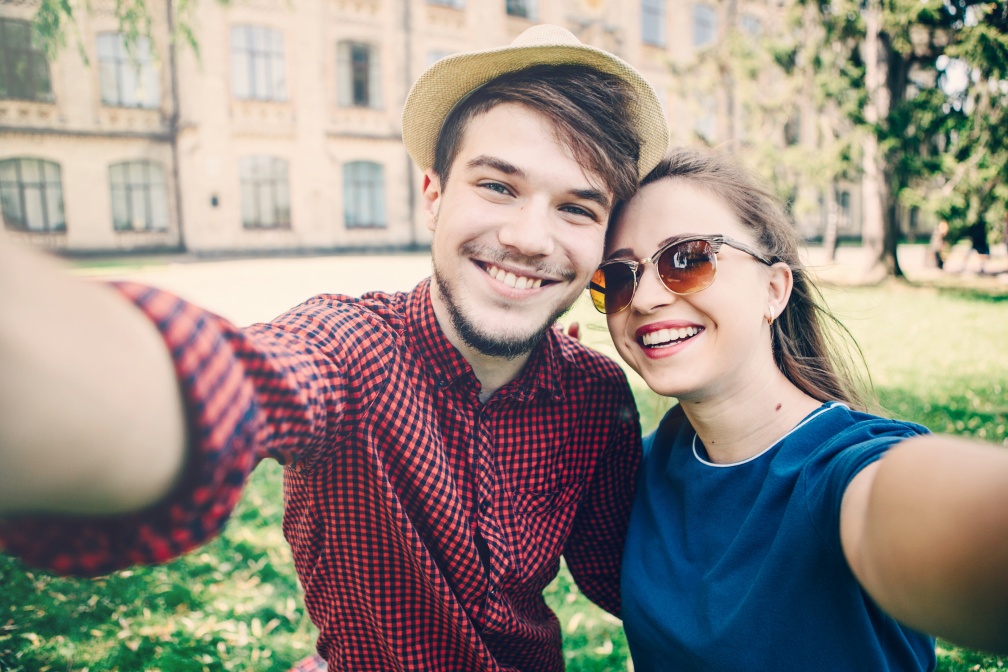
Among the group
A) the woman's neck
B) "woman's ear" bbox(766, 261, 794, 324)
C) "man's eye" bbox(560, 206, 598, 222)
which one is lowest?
the woman's neck

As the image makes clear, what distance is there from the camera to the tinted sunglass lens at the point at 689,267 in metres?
1.69

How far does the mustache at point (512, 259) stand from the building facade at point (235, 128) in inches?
800

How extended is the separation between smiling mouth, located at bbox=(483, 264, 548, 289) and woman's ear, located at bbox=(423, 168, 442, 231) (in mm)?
340

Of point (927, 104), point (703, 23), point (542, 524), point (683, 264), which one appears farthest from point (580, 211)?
point (703, 23)

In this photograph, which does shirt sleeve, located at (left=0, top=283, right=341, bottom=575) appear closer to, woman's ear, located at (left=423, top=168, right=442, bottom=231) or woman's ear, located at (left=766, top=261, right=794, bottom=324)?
woman's ear, located at (left=423, top=168, right=442, bottom=231)

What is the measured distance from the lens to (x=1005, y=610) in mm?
836

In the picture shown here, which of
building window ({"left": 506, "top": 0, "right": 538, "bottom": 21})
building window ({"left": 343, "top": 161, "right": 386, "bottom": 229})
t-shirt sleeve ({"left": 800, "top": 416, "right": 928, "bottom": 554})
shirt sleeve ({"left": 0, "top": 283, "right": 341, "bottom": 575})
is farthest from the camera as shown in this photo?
building window ({"left": 506, "top": 0, "right": 538, "bottom": 21})

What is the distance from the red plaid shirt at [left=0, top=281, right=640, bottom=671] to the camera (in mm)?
1389

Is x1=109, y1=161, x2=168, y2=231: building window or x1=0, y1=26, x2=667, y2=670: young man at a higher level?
x1=109, y1=161, x2=168, y2=231: building window

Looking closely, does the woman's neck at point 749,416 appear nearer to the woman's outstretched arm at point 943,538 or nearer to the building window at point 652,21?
the woman's outstretched arm at point 943,538

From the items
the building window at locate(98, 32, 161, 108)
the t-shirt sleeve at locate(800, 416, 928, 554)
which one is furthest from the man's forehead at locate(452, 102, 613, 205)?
the building window at locate(98, 32, 161, 108)

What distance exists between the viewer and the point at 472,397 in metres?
1.78

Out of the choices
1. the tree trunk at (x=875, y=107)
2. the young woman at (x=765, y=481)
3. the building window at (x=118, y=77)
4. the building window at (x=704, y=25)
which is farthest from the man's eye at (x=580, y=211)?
the building window at (x=704, y=25)

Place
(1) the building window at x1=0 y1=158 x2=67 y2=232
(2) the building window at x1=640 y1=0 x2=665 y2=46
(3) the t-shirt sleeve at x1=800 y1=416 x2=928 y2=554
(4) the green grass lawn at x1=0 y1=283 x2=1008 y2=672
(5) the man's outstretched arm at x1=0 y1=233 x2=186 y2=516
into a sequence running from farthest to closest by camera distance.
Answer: (2) the building window at x1=640 y1=0 x2=665 y2=46, (1) the building window at x1=0 y1=158 x2=67 y2=232, (4) the green grass lawn at x1=0 y1=283 x2=1008 y2=672, (3) the t-shirt sleeve at x1=800 y1=416 x2=928 y2=554, (5) the man's outstretched arm at x1=0 y1=233 x2=186 y2=516
